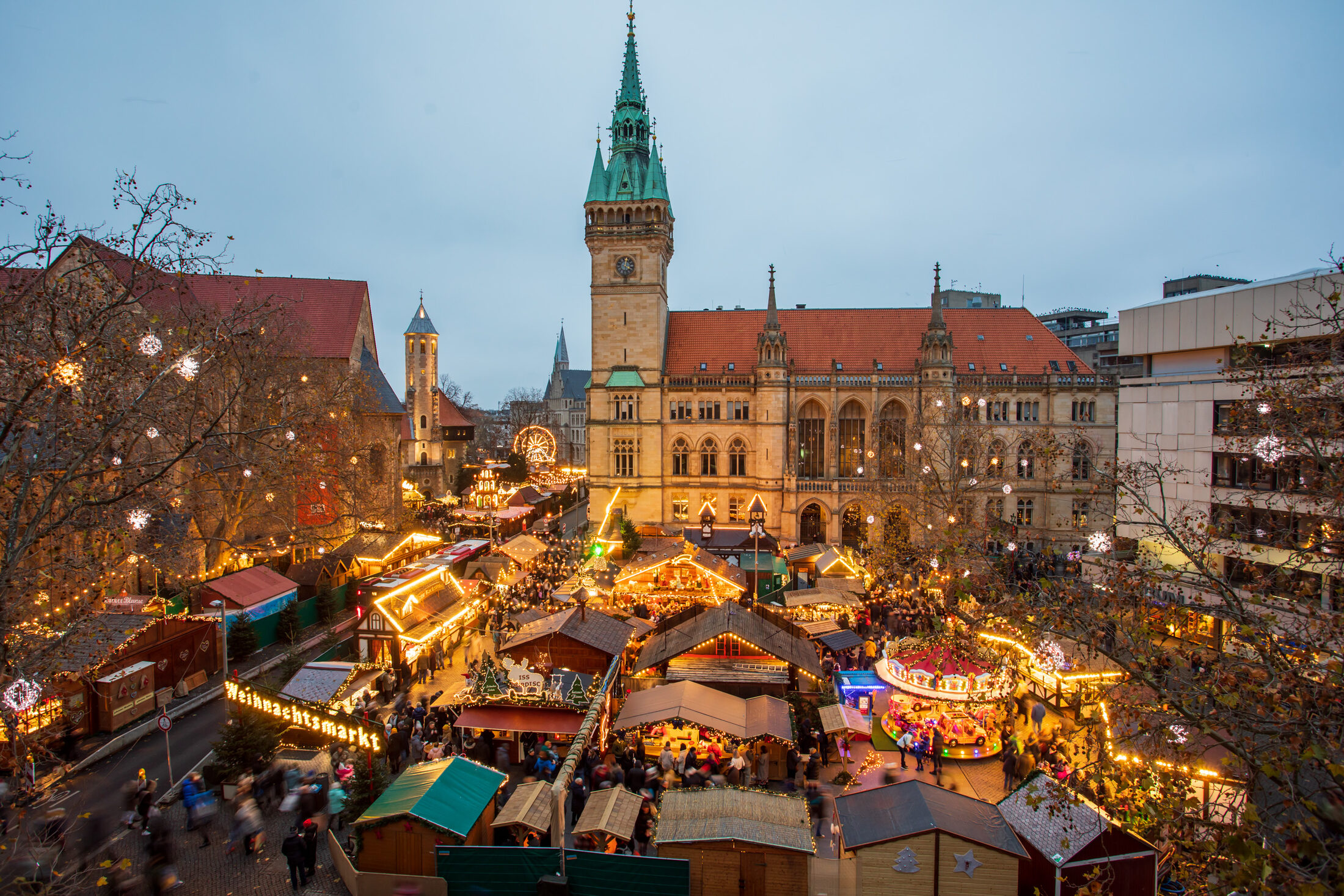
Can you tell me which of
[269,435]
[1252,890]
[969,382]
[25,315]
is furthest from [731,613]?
[969,382]

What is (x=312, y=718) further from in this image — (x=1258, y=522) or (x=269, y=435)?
(x=1258, y=522)

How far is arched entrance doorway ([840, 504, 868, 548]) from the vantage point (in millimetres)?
40750

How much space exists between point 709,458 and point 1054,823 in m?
31.9

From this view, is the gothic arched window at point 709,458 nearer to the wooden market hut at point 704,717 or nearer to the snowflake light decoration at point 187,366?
the wooden market hut at point 704,717

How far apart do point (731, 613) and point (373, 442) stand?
31.0 m

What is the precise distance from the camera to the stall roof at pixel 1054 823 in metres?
10.3

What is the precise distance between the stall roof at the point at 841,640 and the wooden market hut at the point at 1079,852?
9.81 m

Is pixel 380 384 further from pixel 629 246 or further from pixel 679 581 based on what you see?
pixel 679 581

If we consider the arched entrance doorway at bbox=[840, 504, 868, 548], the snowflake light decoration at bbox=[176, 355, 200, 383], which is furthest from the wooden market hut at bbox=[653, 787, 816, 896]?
the arched entrance doorway at bbox=[840, 504, 868, 548]

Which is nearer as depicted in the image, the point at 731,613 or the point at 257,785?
the point at 257,785

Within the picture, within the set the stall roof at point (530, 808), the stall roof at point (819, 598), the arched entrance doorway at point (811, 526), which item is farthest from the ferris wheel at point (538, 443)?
the stall roof at point (530, 808)

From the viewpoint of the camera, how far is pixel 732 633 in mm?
18031

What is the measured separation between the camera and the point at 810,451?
43094mm

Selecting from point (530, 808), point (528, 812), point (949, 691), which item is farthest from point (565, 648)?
point (949, 691)
